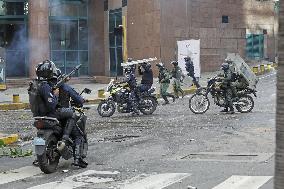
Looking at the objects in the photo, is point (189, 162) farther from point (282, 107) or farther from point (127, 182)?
point (282, 107)

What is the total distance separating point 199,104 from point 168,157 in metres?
8.25

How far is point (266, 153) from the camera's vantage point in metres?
9.75

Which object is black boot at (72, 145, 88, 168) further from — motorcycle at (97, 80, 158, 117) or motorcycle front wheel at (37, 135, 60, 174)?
motorcycle at (97, 80, 158, 117)

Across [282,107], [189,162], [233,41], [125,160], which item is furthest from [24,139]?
[233,41]

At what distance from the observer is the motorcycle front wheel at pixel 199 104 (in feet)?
58.1

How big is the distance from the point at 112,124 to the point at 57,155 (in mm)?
6816

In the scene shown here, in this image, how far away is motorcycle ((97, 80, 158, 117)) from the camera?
17734 mm

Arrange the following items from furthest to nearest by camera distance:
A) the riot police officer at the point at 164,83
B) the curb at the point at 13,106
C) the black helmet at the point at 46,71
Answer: the curb at the point at 13,106, the riot police officer at the point at 164,83, the black helmet at the point at 46,71

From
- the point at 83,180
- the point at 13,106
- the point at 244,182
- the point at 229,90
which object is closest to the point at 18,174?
the point at 83,180

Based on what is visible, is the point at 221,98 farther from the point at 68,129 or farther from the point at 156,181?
the point at 156,181

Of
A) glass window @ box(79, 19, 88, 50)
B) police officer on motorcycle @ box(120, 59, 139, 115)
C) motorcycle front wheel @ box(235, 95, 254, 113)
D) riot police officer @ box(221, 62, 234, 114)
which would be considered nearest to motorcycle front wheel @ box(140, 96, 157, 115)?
police officer on motorcycle @ box(120, 59, 139, 115)

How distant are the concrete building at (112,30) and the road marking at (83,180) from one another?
2563 cm

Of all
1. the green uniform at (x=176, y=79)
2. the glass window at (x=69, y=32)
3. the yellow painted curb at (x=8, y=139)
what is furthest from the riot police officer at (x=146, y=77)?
the glass window at (x=69, y=32)

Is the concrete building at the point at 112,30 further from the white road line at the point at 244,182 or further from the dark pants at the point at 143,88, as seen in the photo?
the white road line at the point at 244,182
